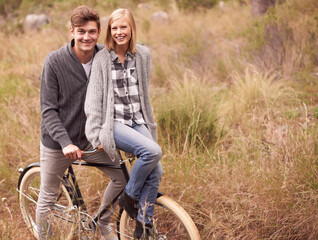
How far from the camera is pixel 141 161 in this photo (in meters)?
2.37

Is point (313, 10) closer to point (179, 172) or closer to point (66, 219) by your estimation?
point (179, 172)

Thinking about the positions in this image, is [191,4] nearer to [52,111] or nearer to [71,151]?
[52,111]

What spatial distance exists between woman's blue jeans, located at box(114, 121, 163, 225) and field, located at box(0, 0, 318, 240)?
598 mm

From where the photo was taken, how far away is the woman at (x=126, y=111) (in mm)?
2398

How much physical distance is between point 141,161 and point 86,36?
3.00 ft

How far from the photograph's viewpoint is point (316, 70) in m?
6.20

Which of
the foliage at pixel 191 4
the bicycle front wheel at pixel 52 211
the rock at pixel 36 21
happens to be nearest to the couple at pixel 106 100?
Result: the bicycle front wheel at pixel 52 211

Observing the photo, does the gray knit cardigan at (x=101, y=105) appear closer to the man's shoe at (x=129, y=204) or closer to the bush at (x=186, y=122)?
the man's shoe at (x=129, y=204)

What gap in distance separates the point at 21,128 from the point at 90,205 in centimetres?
168

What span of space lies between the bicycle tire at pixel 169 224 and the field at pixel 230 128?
20 cm

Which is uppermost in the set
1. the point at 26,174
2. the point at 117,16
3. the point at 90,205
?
the point at 117,16

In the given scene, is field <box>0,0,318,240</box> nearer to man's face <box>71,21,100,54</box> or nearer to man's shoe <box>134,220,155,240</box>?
man's shoe <box>134,220,155,240</box>

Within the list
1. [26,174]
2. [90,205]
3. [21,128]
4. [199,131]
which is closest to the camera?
[26,174]

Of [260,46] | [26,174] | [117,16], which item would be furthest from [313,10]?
[26,174]
